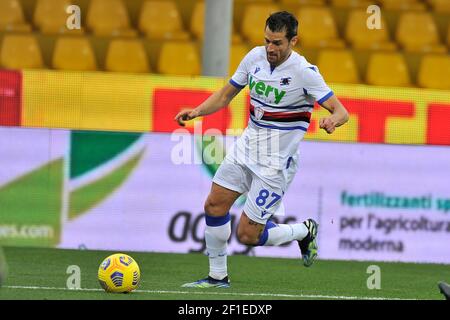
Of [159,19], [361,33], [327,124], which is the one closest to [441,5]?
[361,33]

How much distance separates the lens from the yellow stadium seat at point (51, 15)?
16797mm

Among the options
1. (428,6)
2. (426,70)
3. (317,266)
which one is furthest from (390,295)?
(428,6)

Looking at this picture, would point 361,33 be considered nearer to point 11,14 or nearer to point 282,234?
point 11,14

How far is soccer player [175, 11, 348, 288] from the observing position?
30.7 feet

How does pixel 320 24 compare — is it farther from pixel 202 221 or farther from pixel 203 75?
pixel 202 221

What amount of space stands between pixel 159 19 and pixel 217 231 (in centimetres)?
777

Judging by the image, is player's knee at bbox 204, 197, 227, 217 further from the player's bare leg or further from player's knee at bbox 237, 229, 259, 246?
player's knee at bbox 237, 229, 259, 246

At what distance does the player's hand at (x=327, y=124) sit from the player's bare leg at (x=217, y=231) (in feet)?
3.63

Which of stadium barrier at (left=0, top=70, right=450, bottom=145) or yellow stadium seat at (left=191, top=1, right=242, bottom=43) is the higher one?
yellow stadium seat at (left=191, top=1, right=242, bottom=43)

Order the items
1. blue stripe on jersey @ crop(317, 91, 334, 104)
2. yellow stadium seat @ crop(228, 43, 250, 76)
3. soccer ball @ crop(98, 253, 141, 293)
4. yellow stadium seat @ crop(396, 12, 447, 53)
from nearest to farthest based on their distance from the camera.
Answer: soccer ball @ crop(98, 253, 141, 293) → blue stripe on jersey @ crop(317, 91, 334, 104) → yellow stadium seat @ crop(228, 43, 250, 76) → yellow stadium seat @ crop(396, 12, 447, 53)

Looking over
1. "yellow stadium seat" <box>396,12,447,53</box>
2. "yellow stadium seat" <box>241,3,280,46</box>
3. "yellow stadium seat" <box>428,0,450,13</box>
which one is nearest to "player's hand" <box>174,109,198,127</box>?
"yellow stadium seat" <box>241,3,280,46</box>

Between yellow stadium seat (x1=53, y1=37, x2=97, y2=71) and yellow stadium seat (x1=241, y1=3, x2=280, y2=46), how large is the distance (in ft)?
7.13

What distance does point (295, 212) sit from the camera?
13.2 meters

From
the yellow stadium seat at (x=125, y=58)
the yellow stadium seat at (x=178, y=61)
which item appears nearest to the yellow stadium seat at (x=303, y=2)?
the yellow stadium seat at (x=178, y=61)
